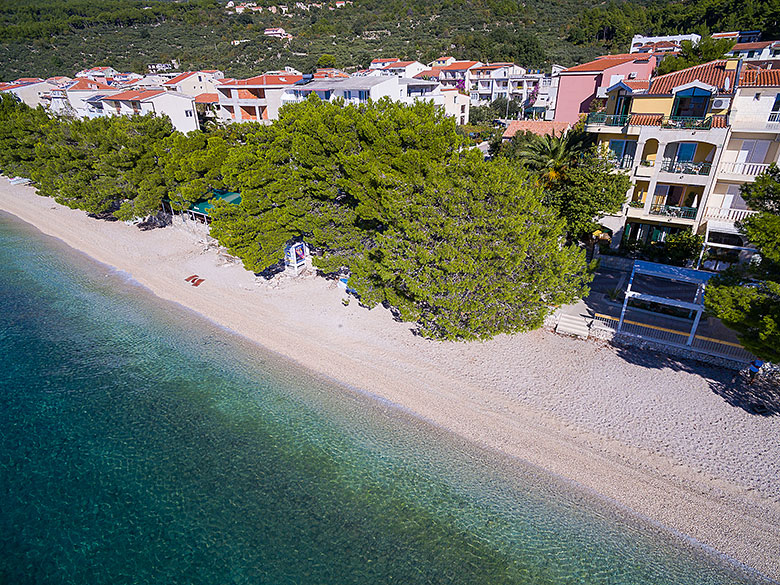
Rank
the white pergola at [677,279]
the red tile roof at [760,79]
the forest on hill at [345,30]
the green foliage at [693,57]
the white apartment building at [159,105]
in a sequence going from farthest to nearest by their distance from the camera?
the forest on hill at [345,30] < the white apartment building at [159,105] < the green foliage at [693,57] < the red tile roof at [760,79] < the white pergola at [677,279]

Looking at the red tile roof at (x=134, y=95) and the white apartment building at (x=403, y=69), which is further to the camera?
the white apartment building at (x=403, y=69)

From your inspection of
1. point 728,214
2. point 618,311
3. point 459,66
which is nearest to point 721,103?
point 728,214

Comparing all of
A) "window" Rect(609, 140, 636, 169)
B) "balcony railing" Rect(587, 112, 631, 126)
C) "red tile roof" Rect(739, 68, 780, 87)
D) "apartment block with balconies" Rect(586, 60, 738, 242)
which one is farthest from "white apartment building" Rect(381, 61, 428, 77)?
"red tile roof" Rect(739, 68, 780, 87)

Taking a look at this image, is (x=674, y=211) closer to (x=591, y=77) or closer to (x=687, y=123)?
(x=687, y=123)

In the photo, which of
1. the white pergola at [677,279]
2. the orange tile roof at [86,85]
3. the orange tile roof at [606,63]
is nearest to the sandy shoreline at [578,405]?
the white pergola at [677,279]

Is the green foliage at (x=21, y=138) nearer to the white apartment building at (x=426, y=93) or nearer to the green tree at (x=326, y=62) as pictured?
the white apartment building at (x=426, y=93)

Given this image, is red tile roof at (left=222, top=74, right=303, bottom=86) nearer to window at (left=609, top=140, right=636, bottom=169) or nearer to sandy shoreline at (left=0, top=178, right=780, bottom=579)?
sandy shoreline at (left=0, top=178, right=780, bottom=579)

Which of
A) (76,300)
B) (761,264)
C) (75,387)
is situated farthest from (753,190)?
(76,300)
